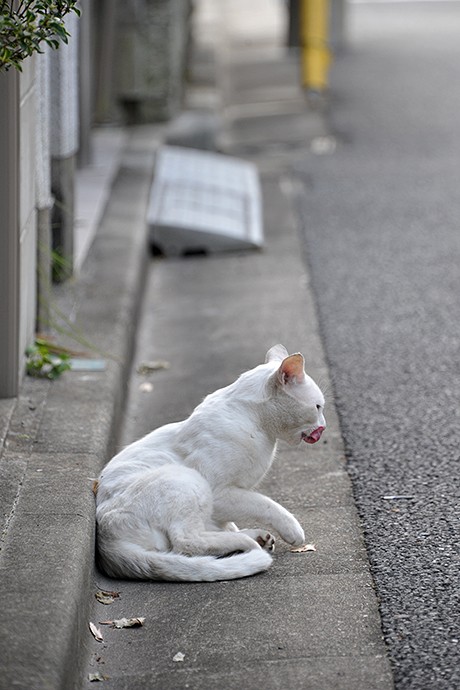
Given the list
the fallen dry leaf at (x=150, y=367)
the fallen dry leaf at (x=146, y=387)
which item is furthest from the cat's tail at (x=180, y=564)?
the fallen dry leaf at (x=150, y=367)

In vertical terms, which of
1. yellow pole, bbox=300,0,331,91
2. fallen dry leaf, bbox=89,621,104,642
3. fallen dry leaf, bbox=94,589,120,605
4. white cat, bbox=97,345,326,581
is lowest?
yellow pole, bbox=300,0,331,91

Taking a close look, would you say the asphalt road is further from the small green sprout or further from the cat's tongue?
the small green sprout

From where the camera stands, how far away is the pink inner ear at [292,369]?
139 inches

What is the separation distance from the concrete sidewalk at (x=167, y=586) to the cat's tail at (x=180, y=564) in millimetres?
41

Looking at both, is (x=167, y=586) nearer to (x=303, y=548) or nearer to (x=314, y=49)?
(x=303, y=548)

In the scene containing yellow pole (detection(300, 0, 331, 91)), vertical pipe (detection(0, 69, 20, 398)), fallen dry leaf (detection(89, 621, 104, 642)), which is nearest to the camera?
fallen dry leaf (detection(89, 621, 104, 642))

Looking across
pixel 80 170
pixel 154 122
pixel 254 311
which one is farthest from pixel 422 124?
pixel 254 311

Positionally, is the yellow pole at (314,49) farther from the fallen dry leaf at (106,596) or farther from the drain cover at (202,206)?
the fallen dry leaf at (106,596)

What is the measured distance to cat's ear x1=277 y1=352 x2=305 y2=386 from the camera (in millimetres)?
3529

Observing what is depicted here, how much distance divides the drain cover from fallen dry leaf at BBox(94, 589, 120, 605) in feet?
15.3

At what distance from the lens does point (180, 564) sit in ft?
11.4

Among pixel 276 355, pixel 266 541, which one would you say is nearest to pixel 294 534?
pixel 266 541

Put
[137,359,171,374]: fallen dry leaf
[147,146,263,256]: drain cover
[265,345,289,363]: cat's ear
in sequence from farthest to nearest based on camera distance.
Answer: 1. [147,146,263,256]: drain cover
2. [137,359,171,374]: fallen dry leaf
3. [265,345,289,363]: cat's ear

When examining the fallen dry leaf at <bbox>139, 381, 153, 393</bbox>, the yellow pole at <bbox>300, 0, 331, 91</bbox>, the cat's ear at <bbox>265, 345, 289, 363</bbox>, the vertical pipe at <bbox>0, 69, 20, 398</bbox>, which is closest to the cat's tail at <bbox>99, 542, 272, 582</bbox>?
the cat's ear at <bbox>265, 345, 289, 363</bbox>
